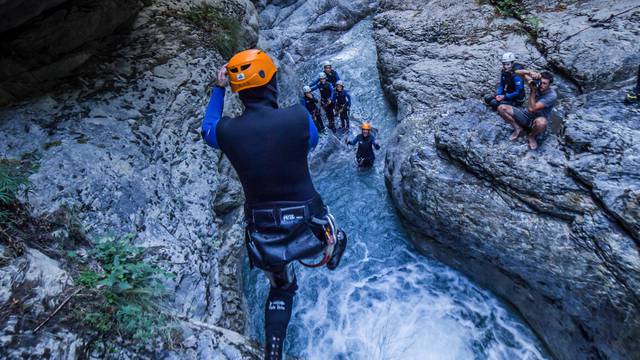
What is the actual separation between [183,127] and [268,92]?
12.9ft

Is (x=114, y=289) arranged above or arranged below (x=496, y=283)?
above

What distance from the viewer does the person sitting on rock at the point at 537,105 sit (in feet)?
19.0

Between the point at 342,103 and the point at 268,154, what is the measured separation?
9.49 m

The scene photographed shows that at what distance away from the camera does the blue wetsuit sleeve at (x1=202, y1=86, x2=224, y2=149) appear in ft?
9.49

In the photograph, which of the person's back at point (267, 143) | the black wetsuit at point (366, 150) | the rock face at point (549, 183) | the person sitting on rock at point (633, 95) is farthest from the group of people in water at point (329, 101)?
the person's back at point (267, 143)

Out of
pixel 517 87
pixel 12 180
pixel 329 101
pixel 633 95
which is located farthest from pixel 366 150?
pixel 12 180

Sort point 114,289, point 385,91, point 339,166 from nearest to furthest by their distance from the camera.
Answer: point 114,289 → point 339,166 → point 385,91

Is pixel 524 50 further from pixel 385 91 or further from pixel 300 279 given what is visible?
pixel 300 279

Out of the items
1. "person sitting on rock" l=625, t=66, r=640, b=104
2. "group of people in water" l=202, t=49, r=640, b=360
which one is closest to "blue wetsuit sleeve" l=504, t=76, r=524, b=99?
"person sitting on rock" l=625, t=66, r=640, b=104

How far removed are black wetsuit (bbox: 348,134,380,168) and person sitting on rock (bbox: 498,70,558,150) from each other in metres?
4.27

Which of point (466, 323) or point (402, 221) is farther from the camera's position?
point (402, 221)

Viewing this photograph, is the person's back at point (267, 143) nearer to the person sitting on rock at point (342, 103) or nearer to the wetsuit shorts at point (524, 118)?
the wetsuit shorts at point (524, 118)

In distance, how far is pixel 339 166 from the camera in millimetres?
10672

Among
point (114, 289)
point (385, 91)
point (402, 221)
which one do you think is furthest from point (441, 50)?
point (114, 289)
